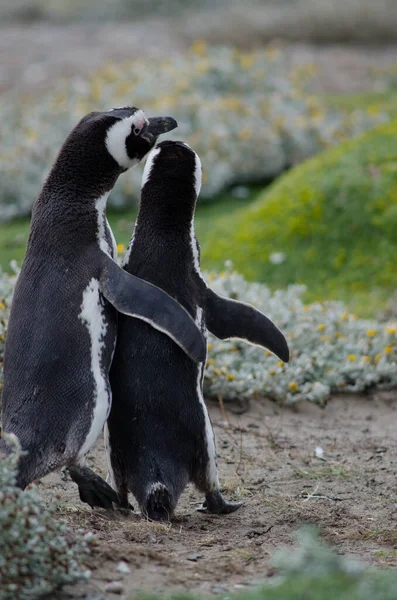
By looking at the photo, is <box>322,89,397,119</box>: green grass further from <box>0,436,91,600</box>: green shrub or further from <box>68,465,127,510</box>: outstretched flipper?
<box>0,436,91,600</box>: green shrub

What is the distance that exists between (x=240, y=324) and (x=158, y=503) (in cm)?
91

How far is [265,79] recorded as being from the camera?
11891 millimetres

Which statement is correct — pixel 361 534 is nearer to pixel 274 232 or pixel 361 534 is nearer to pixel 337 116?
pixel 274 232

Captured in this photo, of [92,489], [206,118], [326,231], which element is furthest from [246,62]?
[92,489]

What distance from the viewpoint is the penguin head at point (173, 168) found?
4.15 meters

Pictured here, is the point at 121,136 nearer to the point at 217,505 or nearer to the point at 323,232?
the point at 217,505

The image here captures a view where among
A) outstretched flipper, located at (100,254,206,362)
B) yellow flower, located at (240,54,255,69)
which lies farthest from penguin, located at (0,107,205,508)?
yellow flower, located at (240,54,255,69)

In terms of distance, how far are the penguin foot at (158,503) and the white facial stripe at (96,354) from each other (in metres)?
0.31

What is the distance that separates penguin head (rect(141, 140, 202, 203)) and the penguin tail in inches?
46.6

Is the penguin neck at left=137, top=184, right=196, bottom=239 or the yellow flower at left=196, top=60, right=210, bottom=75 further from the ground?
the yellow flower at left=196, top=60, right=210, bottom=75

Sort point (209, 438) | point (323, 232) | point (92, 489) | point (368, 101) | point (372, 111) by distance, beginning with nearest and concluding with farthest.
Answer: point (92, 489), point (209, 438), point (323, 232), point (372, 111), point (368, 101)

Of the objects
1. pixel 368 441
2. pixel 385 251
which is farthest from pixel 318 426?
pixel 385 251

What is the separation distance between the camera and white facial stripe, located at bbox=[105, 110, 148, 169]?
418 centimetres

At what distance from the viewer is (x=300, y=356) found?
6320mm
